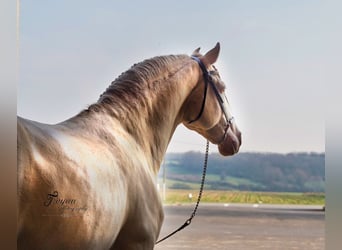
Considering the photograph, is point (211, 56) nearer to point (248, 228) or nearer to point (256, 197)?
point (256, 197)

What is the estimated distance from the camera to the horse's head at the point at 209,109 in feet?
6.31

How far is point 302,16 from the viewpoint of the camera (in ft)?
5.74

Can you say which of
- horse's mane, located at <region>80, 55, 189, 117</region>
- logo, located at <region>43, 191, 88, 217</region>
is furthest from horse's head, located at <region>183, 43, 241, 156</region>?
logo, located at <region>43, 191, 88, 217</region>

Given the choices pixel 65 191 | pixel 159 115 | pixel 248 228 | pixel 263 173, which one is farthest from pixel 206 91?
pixel 65 191

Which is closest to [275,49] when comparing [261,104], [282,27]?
[282,27]

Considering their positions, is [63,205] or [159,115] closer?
[63,205]

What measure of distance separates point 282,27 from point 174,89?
1.47 ft

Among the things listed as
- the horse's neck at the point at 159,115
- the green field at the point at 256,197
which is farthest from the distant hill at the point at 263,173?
the horse's neck at the point at 159,115

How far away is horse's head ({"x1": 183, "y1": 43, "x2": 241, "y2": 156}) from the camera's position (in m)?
1.92

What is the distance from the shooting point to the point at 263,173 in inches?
69.1

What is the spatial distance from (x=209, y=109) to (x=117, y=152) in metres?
0.46

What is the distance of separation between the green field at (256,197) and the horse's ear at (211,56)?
17.6 inches

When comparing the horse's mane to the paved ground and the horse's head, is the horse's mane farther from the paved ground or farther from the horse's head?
the paved ground

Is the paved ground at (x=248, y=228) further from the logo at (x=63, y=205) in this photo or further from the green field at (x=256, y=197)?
the logo at (x=63, y=205)
